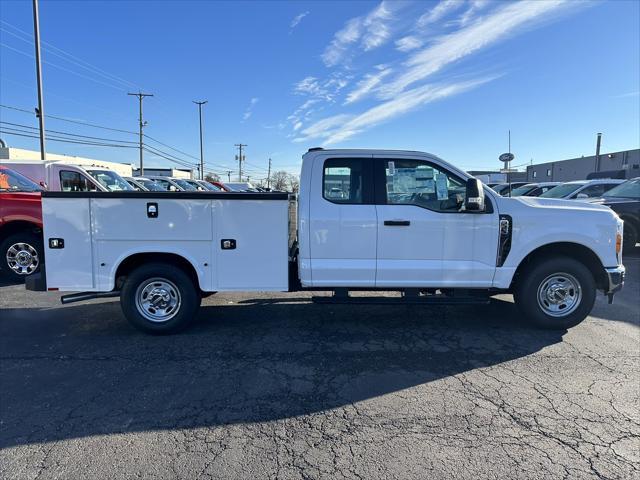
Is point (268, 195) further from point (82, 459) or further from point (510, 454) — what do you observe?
point (510, 454)


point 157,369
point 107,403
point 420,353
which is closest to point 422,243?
point 420,353

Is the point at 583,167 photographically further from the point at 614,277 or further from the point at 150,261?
the point at 150,261

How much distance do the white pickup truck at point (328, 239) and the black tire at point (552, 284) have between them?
0.02 metres

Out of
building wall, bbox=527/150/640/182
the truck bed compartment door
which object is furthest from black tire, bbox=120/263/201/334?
building wall, bbox=527/150/640/182

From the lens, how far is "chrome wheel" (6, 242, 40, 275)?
7.59 m

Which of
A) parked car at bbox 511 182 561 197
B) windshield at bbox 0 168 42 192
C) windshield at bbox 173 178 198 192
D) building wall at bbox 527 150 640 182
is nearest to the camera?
windshield at bbox 0 168 42 192

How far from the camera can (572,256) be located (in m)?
5.36

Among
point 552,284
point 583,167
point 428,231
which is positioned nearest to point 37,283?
point 428,231

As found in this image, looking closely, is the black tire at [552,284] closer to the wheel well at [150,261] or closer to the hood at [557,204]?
the hood at [557,204]

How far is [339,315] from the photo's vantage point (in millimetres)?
5934

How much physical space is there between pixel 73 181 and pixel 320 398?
1047cm

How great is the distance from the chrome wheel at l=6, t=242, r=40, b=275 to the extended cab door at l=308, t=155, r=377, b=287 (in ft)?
18.7

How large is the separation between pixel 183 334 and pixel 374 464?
3138 millimetres

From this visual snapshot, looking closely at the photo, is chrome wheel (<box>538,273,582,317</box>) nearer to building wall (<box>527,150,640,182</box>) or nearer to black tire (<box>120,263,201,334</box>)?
black tire (<box>120,263,201,334</box>)
